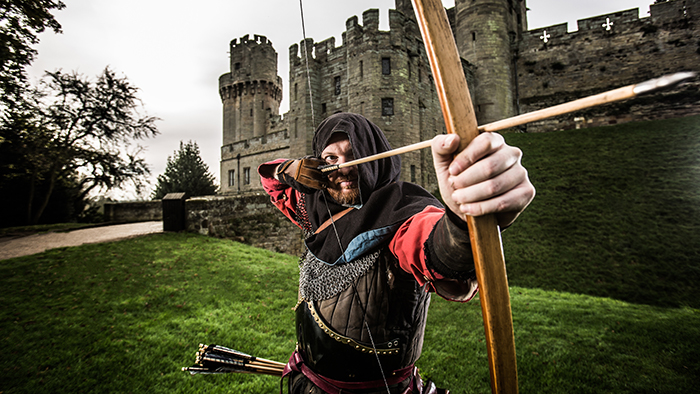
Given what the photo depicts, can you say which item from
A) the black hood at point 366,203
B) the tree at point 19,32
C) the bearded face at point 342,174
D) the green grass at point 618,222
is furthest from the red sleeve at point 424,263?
the green grass at point 618,222

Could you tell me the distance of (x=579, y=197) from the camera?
363 inches

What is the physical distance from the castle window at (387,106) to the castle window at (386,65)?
1.33m

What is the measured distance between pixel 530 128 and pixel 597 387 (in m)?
19.4

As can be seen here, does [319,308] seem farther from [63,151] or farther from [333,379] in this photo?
[63,151]

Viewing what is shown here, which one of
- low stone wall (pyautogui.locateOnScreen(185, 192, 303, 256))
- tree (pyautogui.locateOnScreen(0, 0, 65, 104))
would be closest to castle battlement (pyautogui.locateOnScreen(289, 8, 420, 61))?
low stone wall (pyautogui.locateOnScreen(185, 192, 303, 256))

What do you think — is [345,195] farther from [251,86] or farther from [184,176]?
[251,86]

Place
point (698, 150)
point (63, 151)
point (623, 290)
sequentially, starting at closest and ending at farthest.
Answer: point (623, 290) → point (63, 151) → point (698, 150)

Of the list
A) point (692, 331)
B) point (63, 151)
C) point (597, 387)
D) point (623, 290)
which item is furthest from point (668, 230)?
Answer: point (63, 151)

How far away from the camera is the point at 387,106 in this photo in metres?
14.7

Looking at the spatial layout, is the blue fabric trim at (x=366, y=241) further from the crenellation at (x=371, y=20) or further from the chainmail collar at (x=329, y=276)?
the crenellation at (x=371, y=20)

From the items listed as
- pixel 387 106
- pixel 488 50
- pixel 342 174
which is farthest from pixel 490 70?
pixel 342 174

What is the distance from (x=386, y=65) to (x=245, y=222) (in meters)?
10.7

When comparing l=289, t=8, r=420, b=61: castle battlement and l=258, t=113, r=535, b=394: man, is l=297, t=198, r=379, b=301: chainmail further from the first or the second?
l=289, t=8, r=420, b=61: castle battlement

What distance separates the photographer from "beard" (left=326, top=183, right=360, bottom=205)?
1.47 metres
